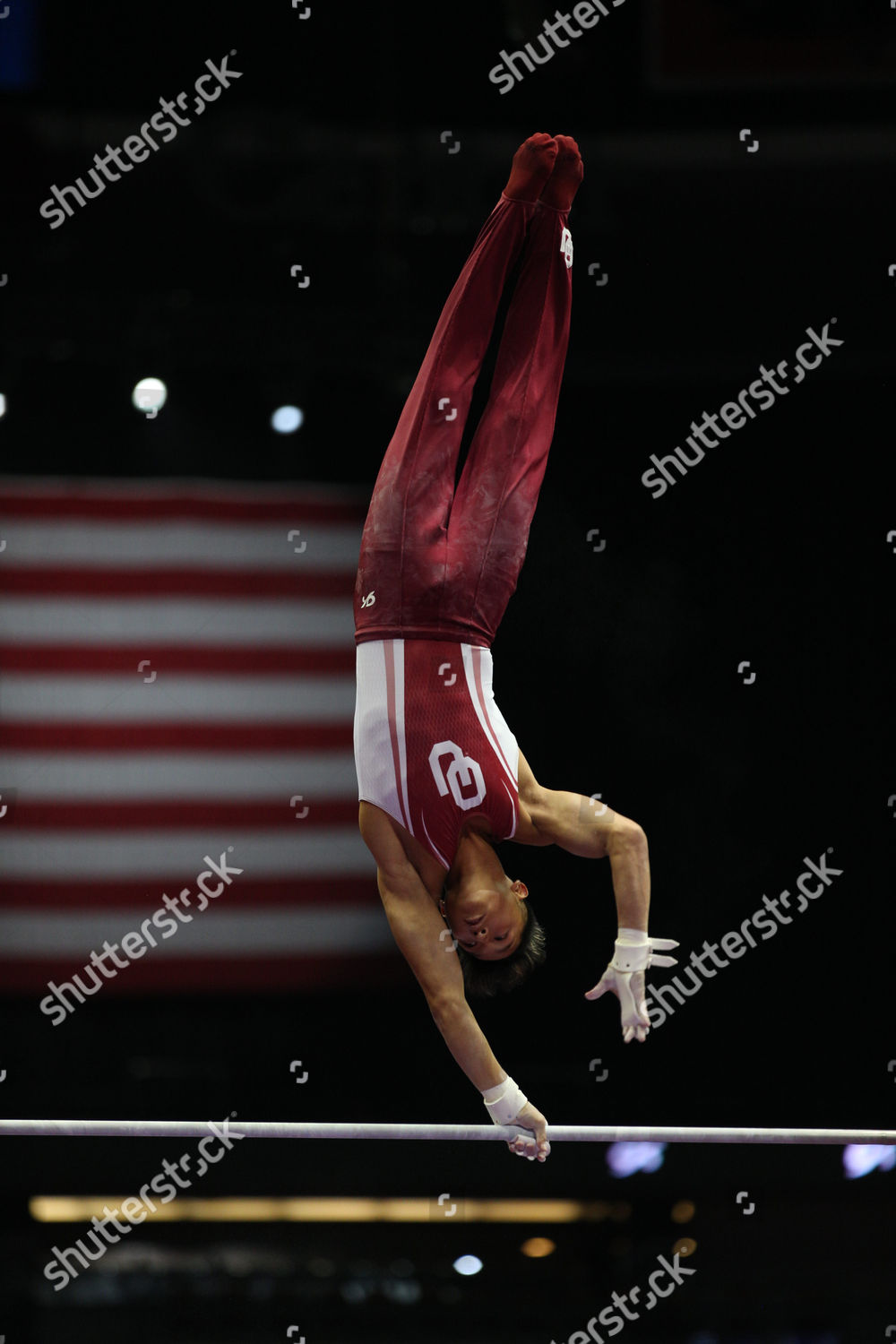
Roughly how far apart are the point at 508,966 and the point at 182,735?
5.95ft

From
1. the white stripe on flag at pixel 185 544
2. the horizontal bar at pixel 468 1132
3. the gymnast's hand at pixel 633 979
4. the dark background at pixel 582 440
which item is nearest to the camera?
the gymnast's hand at pixel 633 979

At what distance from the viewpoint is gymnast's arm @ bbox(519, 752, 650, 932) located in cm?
416

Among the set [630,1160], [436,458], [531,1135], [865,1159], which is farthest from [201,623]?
[865,1159]

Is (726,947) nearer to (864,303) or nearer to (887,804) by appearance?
(887,804)

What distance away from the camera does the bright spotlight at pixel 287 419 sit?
5406 millimetres

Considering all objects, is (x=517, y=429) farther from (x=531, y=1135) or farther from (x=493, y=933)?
(x=531, y=1135)

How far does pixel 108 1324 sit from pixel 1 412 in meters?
3.37

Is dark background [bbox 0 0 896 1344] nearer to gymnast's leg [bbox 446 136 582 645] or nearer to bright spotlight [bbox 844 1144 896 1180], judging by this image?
bright spotlight [bbox 844 1144 896 1180]

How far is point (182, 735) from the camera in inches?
215

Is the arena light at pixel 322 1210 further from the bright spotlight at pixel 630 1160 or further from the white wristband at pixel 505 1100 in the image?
the white wristband at pixel 505 1100

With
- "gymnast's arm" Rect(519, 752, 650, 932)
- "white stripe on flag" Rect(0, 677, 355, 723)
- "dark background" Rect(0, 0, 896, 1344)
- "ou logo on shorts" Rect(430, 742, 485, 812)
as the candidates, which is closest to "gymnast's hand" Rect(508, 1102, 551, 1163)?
"gymnast's arm" Rect(519, 752, 650, 932)

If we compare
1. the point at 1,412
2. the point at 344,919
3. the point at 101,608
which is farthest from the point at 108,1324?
the point at 1,412

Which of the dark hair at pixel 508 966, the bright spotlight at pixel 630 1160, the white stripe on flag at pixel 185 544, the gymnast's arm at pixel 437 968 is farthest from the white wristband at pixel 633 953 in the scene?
the white stripe on flag at pixel 185 544

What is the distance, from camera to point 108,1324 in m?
5.16
